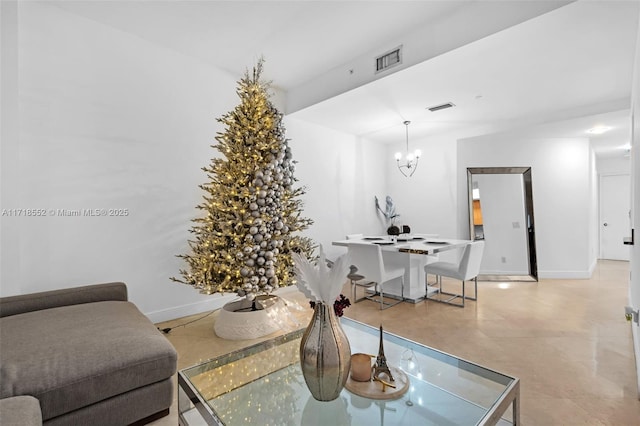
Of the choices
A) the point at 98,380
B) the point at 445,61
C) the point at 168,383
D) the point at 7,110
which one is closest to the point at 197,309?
Result: the point at 168,383

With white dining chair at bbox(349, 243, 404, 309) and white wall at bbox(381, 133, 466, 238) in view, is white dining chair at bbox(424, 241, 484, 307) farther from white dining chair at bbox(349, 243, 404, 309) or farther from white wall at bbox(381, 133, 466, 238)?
white wall at bbox(381, 133, 466, 238)

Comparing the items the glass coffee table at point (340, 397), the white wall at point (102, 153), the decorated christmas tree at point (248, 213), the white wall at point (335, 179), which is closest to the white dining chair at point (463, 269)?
the white wall at point (335, 179)

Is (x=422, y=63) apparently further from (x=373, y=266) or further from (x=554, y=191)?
(x=554, y=191)

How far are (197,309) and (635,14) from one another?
4570 millimetres

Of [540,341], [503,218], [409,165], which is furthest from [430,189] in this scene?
[540,341]

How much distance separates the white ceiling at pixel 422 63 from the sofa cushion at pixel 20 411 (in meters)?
2.87

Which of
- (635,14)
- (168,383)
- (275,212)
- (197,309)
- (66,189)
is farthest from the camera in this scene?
(197,309)

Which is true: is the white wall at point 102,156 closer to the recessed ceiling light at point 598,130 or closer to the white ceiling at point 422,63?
the white ceiling at point 422,63

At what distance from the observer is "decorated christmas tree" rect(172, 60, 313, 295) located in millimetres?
2578

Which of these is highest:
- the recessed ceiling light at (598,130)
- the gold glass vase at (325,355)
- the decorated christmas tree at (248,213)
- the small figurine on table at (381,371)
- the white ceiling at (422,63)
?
the white ceiling at (422,63)

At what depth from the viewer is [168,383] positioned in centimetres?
161

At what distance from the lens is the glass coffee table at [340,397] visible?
1130 millimetres

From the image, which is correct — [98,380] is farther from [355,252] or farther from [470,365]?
[355,252]

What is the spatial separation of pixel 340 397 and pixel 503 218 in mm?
5029
